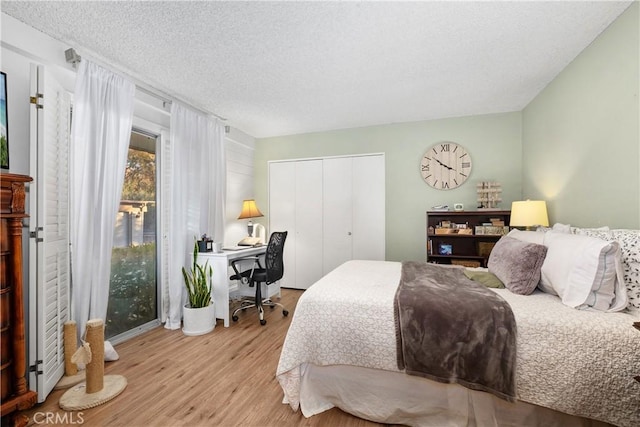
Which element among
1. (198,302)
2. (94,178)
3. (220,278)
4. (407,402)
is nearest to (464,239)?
(407,402)

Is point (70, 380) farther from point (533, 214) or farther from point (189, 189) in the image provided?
point (533, 214)

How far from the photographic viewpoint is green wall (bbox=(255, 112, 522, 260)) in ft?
12.3

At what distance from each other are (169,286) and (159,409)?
1.58m

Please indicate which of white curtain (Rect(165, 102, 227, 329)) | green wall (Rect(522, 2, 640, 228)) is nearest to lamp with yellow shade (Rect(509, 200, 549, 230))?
green wall (Rect(522, 2, 640, 228))

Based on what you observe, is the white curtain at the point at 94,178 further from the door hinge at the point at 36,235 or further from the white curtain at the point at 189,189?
the white curtain at the point at 189,189

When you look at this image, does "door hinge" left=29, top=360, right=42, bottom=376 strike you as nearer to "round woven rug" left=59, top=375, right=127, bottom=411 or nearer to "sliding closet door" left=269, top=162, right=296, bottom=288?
"round woven rug" left=59, top=375, right=127, bottom=411

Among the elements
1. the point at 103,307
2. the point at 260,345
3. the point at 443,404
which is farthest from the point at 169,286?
the point at 443,404

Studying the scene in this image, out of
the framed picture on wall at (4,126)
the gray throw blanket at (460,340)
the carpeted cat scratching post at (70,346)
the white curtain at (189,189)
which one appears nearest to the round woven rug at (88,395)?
the carpeted cat scratching post at (70,346)

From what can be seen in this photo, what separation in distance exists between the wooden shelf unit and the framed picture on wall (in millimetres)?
3975

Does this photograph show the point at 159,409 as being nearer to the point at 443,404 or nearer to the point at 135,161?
the point at 443,404

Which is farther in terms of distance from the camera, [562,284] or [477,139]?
[477,139]

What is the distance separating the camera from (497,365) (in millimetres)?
1460

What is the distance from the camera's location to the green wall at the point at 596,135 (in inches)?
73.9

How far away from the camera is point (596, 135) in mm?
2209
